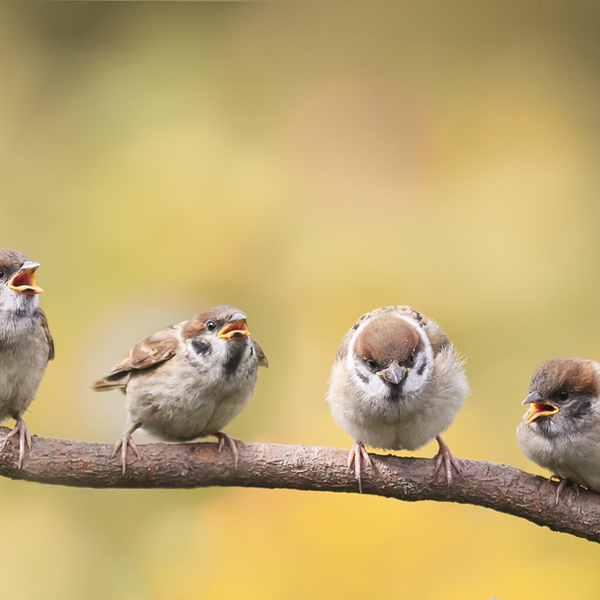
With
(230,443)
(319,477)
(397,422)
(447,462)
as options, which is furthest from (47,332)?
(447,462)

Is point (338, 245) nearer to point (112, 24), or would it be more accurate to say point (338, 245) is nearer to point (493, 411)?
point (493, 411)

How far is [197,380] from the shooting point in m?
1.57

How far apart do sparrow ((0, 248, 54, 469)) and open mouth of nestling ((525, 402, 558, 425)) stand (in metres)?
0.99

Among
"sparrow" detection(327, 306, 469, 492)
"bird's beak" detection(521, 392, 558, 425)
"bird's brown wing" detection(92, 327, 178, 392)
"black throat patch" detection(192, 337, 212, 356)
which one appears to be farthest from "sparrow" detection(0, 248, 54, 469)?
"bird's beak" detection(521, 392, 558, 425)

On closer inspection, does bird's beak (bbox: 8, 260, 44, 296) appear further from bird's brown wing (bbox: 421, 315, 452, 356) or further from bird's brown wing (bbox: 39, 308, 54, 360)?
bird's brown wing (bbox: 421, 315, 452, 356)

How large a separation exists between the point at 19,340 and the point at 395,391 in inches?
29.7

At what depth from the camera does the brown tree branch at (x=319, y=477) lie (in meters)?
1.48

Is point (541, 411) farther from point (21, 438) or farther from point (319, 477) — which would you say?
point (21, 438)

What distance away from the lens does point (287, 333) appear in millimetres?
2729

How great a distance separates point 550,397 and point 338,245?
1472mm

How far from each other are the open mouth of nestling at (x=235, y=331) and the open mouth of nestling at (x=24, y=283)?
1.19 feet

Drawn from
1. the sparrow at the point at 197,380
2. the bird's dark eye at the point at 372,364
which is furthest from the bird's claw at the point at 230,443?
the bird's dark eye at the point at 372,364

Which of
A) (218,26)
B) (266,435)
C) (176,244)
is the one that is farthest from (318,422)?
(218,26)

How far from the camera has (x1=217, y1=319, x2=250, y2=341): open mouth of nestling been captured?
1504 millimetres
